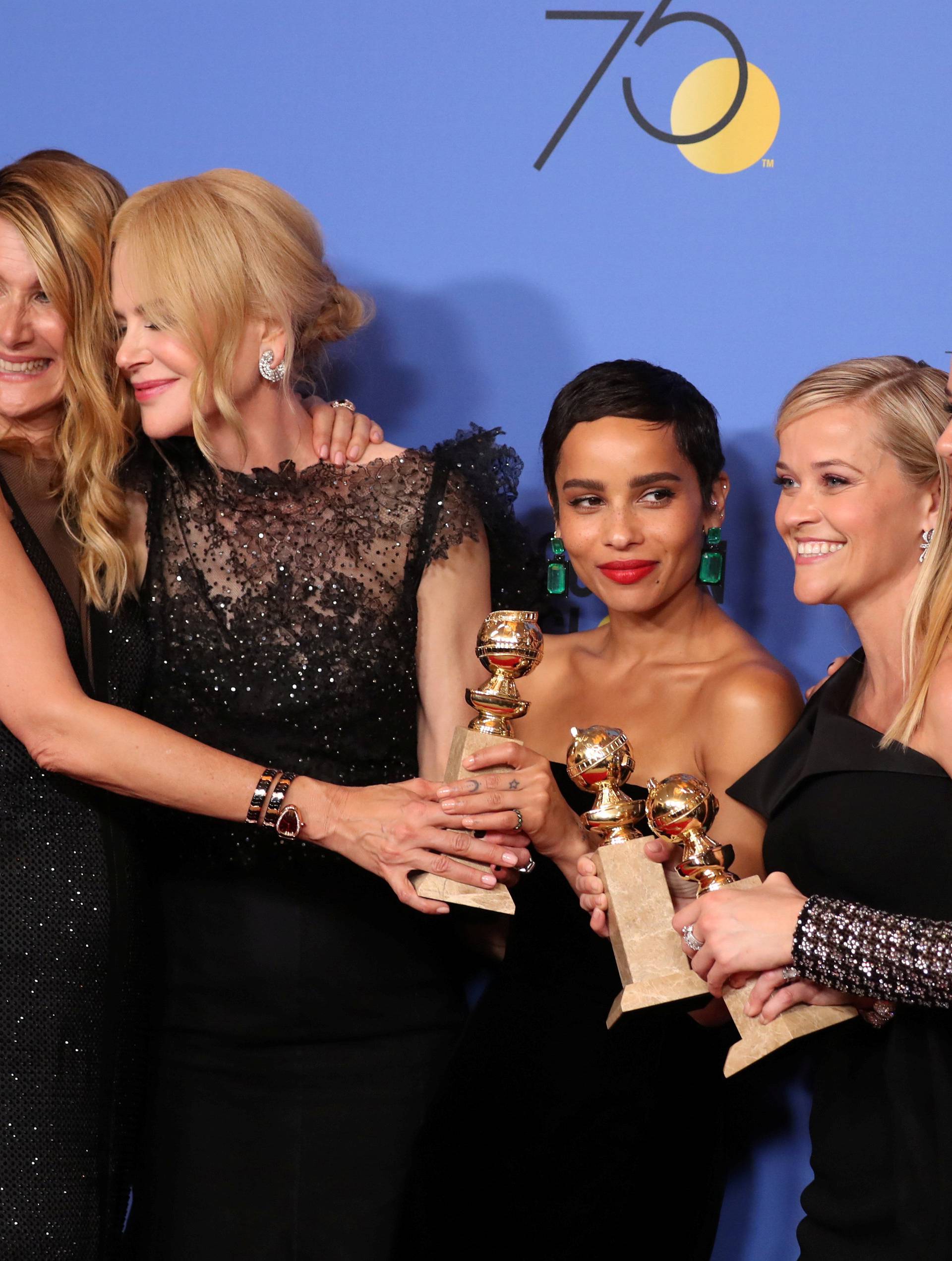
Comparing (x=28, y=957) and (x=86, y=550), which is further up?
(x=86, y=550)

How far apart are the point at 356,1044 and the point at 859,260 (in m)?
1.61

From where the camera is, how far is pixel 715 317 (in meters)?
2.59

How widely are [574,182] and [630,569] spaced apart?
0.90 meters

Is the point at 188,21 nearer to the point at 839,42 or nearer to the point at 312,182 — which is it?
the point at 312,182

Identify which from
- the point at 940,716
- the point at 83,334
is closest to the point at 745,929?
the point at 940,716

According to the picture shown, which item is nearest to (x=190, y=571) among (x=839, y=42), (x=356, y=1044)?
(x=356, y=1044)

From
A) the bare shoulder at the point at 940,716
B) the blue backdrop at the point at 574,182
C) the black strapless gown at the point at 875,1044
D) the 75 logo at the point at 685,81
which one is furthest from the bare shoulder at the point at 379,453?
the bare shoulder at the point at 940,716

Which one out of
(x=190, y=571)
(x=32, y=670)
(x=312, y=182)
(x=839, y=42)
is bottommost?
(x=32, y=670)

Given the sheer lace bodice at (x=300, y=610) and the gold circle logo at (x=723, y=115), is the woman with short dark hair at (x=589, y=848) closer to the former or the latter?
the sheer lace bodice at (x=300, y=610)

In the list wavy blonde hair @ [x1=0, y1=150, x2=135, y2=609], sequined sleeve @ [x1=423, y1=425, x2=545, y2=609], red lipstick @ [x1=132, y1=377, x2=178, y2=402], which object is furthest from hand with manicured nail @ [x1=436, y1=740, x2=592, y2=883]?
red lipstick @ [x1=132, y1=377, x2=178, y2=402]

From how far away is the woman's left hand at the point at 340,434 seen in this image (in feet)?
7.77

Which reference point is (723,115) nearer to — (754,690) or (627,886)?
(754,690)

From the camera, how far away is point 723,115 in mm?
2547

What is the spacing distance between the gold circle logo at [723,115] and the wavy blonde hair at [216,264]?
79cm
